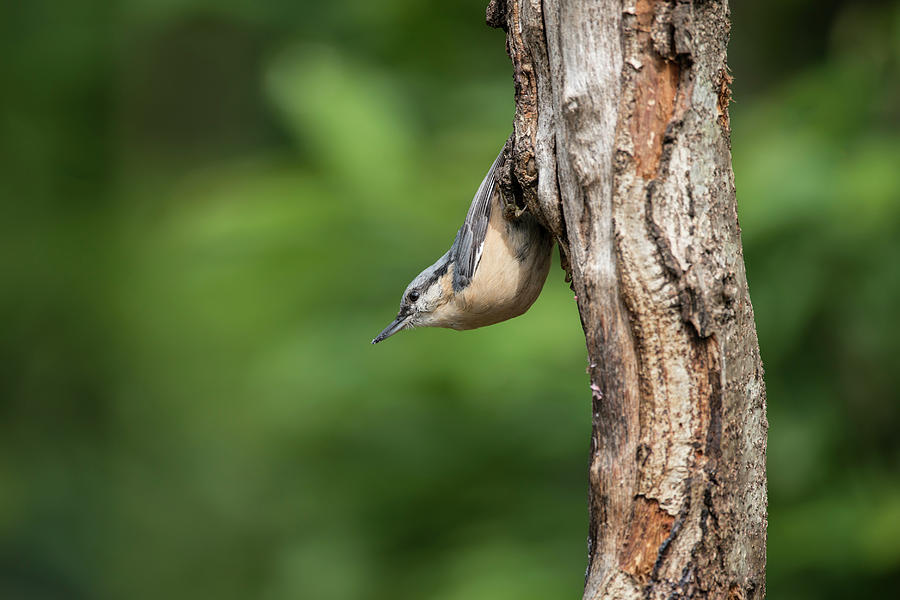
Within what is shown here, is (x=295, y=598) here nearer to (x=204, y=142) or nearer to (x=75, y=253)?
(x=75, y=253)

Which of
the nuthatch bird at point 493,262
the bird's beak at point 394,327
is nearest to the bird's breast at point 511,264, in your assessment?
the nuthatch bird at point 493,262

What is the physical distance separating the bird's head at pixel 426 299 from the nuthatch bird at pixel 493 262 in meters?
0.03

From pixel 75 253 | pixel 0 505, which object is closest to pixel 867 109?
pixel 75 253

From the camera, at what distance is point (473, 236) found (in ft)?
11.0

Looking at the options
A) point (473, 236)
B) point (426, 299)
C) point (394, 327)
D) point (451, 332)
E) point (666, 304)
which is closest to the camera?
point (666, 304)

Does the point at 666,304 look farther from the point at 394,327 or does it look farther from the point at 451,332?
the point at 451,332

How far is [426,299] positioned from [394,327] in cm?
32

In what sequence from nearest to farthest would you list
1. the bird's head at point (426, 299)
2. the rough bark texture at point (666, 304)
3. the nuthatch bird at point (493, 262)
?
the rough bark texture at point (666, 304) → the nuthatch bird at point (493, 262) → the bird's head at point (426, 299)

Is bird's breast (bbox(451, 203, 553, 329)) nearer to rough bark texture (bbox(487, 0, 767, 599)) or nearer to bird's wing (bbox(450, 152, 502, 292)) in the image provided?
bird's wing (bbox(450, 152, 502, 292))

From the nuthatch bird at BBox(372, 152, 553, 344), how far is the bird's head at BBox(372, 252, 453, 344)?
3 centimetres

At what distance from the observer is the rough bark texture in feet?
7.16

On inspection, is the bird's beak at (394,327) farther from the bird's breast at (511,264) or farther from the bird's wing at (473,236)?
the bird's breast at (511,264)

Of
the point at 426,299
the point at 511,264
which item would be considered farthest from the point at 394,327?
the point at 511,264

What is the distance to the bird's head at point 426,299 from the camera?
3.77 m
